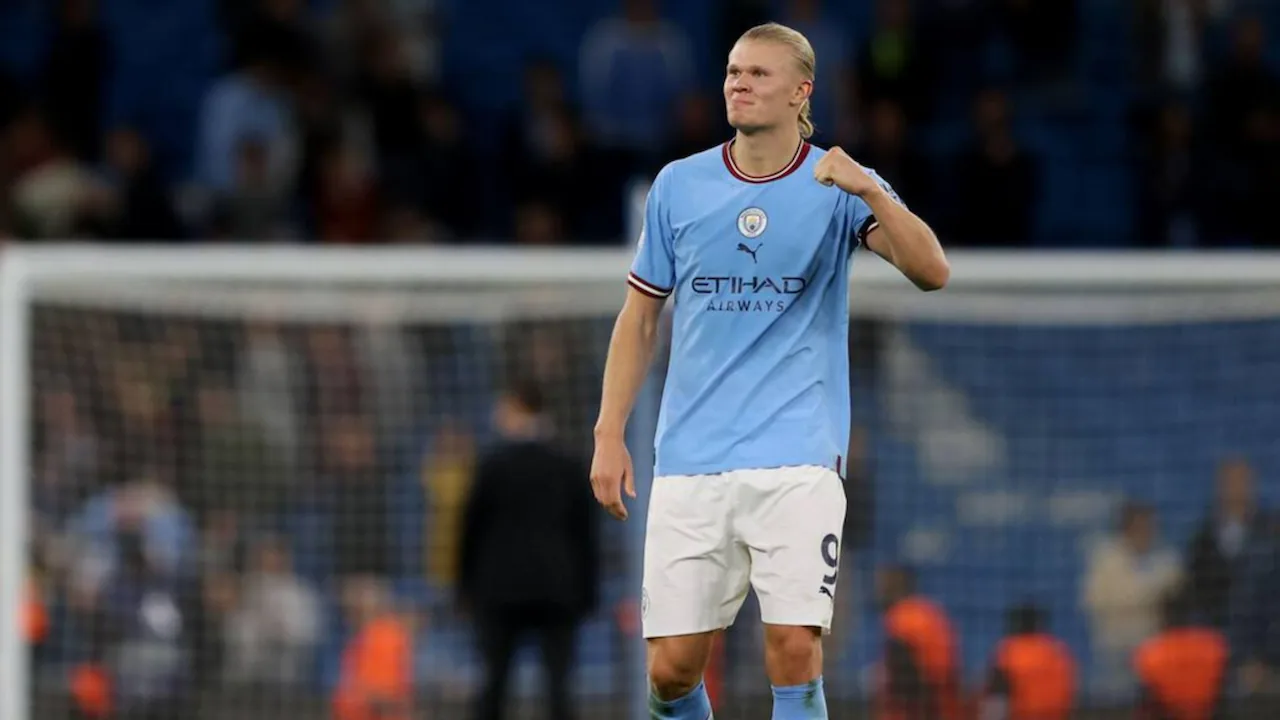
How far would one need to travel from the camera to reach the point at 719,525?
5945mm

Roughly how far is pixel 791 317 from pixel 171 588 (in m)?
6.44

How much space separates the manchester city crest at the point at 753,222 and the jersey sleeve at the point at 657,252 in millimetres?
225

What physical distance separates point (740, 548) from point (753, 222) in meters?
0.83

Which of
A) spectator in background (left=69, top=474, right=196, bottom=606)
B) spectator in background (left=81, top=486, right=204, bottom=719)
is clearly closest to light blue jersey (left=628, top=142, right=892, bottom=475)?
spectator in background (left=81, top=486, right=204, bottom=719)

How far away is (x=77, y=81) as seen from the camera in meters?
15.3

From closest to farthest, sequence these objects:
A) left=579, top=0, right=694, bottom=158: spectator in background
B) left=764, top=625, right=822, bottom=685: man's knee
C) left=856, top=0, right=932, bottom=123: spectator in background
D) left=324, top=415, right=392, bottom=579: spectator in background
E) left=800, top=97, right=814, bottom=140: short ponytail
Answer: left=764, top=625, right=822, bottom=685: man's knee → left=800, top=97, right=814, bottom=140: short ponytail → left=324, top=415, right=392, bottom=579: spectator in background → left=856, top=0, right=932, bottom=123: spectator in background → left=579, top=0, right=694, bottom=158: spectator in background

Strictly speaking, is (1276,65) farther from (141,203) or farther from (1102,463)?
(141,203)

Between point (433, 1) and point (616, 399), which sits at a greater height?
point (433, 1)

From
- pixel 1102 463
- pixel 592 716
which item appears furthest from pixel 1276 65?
pixel 592 716

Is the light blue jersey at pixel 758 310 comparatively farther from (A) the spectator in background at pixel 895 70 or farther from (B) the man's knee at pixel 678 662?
(A) the spectator in background at pixel 895 70

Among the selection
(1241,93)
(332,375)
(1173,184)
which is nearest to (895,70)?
(1173,184)

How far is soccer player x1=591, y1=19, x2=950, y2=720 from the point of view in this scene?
584 cm

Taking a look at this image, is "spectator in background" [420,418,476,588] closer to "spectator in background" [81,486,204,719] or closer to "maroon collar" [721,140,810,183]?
"spectator in background" [81,486,204,719]

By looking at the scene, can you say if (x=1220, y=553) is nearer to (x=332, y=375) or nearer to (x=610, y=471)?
(x=332, y=375)
